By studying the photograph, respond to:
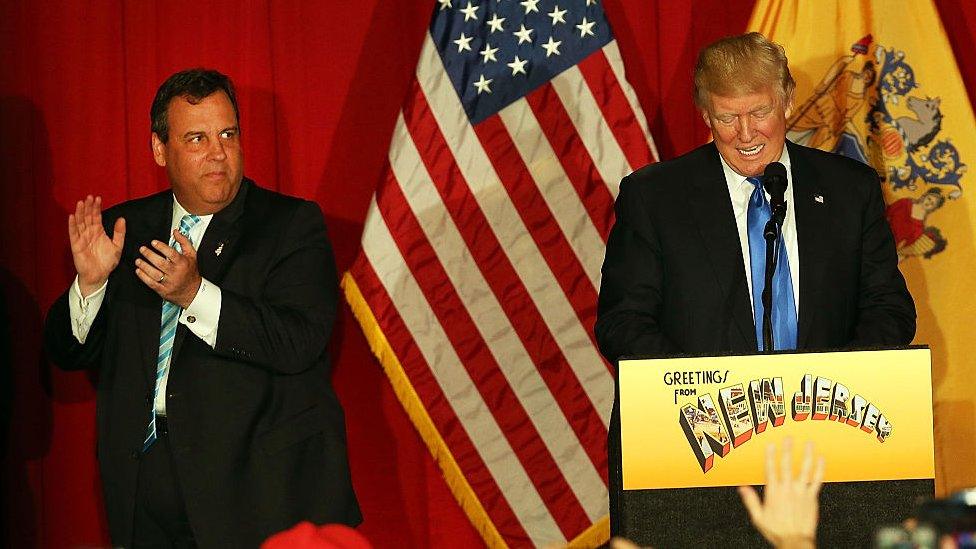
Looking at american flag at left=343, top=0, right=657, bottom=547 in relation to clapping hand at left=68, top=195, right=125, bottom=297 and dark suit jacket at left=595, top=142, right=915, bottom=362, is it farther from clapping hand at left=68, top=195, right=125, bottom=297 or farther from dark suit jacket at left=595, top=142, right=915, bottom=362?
clapping hand at left=68, top=195, right=125, bottom=297

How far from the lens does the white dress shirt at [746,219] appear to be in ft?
10.3

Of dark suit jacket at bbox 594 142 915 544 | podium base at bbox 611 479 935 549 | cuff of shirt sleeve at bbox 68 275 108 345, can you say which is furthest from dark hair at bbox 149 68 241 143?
podium base at bbox 611 479 935 549

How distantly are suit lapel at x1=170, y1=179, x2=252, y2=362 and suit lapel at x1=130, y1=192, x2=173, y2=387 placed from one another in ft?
0.24

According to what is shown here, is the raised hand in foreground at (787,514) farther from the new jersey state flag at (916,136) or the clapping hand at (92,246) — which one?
the new jersey state flag at (916,136)

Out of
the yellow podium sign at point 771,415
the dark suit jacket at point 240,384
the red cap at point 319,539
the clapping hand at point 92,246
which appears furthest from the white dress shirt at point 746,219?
the red cap at point 319,539

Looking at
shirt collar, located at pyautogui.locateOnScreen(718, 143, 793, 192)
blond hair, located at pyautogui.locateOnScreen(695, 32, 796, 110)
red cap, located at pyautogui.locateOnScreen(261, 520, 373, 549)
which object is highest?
blond hair, located at pyautogui.locateOnScreen(695, 32, 796, 110)

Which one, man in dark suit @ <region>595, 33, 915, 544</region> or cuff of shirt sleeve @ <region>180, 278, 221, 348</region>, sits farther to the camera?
cuff of shirt sleeve @ <region>180, 278, 221, 348</region>

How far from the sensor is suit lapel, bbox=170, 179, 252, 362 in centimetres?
341

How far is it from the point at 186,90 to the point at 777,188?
1.70 m

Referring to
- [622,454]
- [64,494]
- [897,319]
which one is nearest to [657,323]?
[897,319]

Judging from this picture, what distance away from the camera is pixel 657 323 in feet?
10.5

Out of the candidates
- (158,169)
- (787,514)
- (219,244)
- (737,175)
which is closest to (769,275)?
(737,175)

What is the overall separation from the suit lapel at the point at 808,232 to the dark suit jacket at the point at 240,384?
1.22 m

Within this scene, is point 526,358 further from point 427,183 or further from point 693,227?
point 693,227
